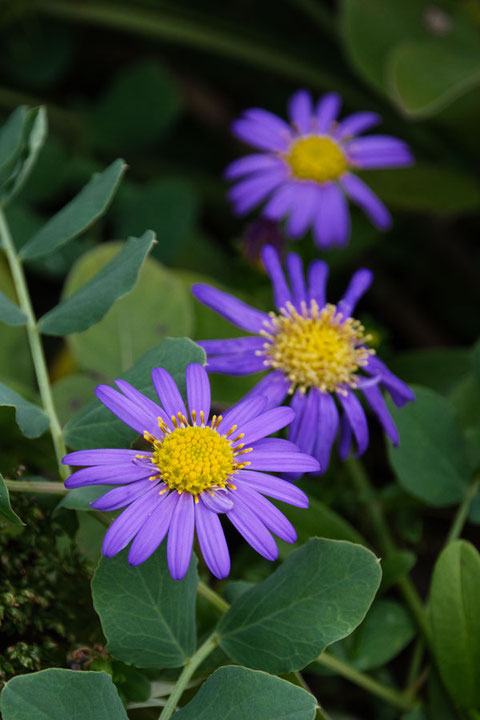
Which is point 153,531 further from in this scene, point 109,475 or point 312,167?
point 312,167

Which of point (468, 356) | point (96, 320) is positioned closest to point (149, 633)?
point (96, 320)

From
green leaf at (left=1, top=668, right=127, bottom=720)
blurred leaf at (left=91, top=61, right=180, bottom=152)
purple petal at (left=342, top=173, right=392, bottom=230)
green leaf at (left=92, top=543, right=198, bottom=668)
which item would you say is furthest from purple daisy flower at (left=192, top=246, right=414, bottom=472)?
blurred leaf at (left=91, top=61, right=180, bottom=152)

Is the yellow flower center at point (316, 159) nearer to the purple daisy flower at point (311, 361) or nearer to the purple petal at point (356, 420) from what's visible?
the purple daisy flower at point (311, 361)

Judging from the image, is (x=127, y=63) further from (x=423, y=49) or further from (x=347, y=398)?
(x=347, y=398)

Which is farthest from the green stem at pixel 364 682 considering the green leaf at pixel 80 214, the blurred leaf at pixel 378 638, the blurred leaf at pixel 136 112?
the blurred leaf at pixel 136 112

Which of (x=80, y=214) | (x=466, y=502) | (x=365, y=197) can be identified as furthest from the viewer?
(x=365, y=197)

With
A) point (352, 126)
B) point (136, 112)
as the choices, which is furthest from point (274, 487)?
point (136, 112)
